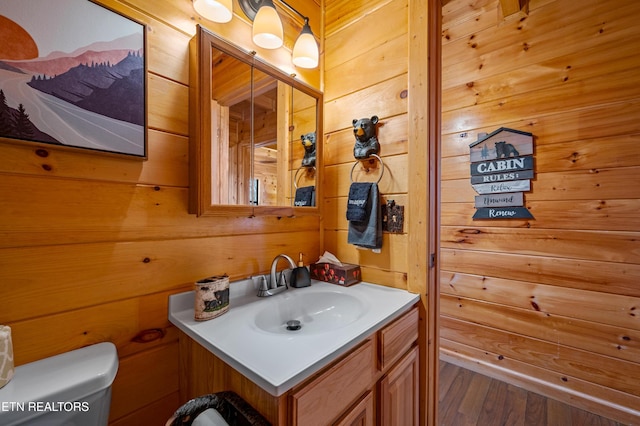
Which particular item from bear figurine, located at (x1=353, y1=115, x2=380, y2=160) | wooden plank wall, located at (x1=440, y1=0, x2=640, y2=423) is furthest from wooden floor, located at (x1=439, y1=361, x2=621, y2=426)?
bear figurine, located at (x1=353, y1=115, x2=380, y2=160)

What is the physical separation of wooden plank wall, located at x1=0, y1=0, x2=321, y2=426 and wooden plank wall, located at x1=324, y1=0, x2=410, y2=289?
587 millimetres

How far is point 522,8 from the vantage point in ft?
5.53

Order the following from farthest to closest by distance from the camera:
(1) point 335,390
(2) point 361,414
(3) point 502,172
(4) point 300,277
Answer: (3) point 502,172 → (4) point 300,277 → (2) point 361,414 → (1) point 335,390

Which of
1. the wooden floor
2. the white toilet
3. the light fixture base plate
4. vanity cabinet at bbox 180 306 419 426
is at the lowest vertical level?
the wooden floor

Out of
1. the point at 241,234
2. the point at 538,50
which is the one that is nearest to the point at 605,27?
the point at 538,50

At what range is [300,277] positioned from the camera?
1.18 metres

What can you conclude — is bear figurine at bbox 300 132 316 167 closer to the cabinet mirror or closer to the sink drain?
the cabinet mirror

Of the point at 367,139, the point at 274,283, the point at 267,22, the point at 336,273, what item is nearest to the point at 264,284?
the point at 274,283

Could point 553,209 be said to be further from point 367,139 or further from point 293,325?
point 293,325

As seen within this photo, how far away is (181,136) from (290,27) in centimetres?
86

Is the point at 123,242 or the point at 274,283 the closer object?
the point at 123,242

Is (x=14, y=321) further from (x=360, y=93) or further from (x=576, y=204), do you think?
(x=576, y=204)

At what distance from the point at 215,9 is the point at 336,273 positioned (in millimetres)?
1180

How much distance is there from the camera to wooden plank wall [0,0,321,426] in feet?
2.09
